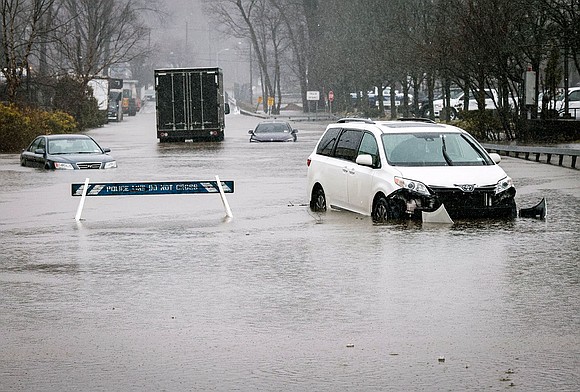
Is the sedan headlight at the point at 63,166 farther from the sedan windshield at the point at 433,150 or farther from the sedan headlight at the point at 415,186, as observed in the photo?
the sedan headlight at the point at 415,186

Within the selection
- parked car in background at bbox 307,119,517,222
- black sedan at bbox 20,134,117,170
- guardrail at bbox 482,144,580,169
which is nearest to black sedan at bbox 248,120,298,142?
guardrail at bbox 482,144,580,169

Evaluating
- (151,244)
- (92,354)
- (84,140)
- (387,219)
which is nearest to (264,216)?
(387,219)

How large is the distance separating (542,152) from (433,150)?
15373 mm

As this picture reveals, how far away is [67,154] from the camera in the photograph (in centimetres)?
3491

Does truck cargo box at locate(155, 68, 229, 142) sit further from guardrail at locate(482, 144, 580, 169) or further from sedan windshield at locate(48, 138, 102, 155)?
guardrail at locate(482, 144, 580, 169)

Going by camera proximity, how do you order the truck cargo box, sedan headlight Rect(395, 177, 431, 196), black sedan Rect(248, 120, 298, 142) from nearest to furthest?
1. sedan headlight Rect(395, 177, 431, 196)
2. the truck cargo box
3. black sedan Rect(248, 120, 298, 142)

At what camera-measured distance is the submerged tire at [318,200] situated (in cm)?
2019

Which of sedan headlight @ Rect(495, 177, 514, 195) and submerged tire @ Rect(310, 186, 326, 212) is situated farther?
submerged tire @ Rect(310, 186, 326, 212)

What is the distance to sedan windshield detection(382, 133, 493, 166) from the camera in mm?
18516

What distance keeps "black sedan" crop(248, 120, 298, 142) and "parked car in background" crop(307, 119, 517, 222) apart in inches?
1257

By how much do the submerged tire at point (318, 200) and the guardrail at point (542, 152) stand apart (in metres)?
12.7

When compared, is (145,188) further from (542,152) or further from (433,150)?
(542,152)

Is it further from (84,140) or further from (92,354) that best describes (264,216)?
(84,140)

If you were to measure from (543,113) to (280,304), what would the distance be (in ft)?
117
